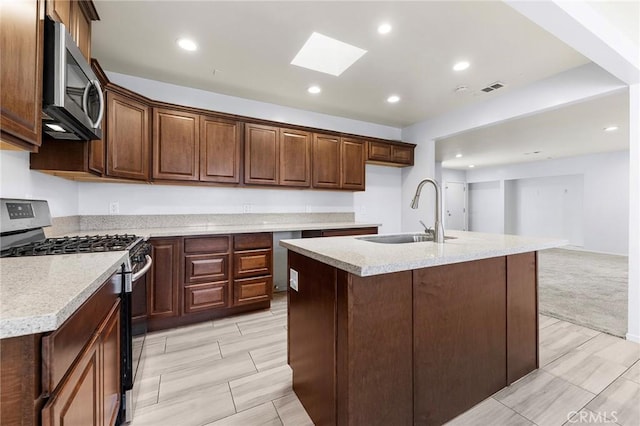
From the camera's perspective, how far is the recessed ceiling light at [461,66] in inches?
107

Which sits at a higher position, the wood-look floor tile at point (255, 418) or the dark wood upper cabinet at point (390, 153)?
the dark wood upper cabinet at point (390, 153)

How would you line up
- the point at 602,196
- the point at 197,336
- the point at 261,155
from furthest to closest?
the point at 602,196, the point at 261,155, the point at 197,336

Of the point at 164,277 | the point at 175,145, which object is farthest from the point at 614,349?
the point at 175,145

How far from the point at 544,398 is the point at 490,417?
17.4 inches

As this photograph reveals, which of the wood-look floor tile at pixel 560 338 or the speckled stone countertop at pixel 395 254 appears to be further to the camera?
the wood-look floor tile at pixel 560 338

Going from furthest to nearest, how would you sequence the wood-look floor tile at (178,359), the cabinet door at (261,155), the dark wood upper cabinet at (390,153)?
the dark wood upper cabinet at (390,153) → the cabinet door at (261,155) → the wood-look floor tile at (178,359)

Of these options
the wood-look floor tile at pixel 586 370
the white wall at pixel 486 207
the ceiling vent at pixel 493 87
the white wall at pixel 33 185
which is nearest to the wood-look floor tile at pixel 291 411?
the wood-look floor tile at pixel 586 370

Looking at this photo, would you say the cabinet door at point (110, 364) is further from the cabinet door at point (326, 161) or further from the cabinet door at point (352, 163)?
the cabinet door at point (352, 163)

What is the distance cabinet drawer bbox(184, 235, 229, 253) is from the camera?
268cm

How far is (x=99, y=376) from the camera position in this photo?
39.8 inches

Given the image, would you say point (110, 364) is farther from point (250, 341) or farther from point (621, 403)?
point (621, 403)

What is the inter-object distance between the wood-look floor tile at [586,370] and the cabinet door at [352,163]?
9.24 feet

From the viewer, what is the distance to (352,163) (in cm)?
404

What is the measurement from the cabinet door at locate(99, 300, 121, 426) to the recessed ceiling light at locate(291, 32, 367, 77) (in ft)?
7.85
